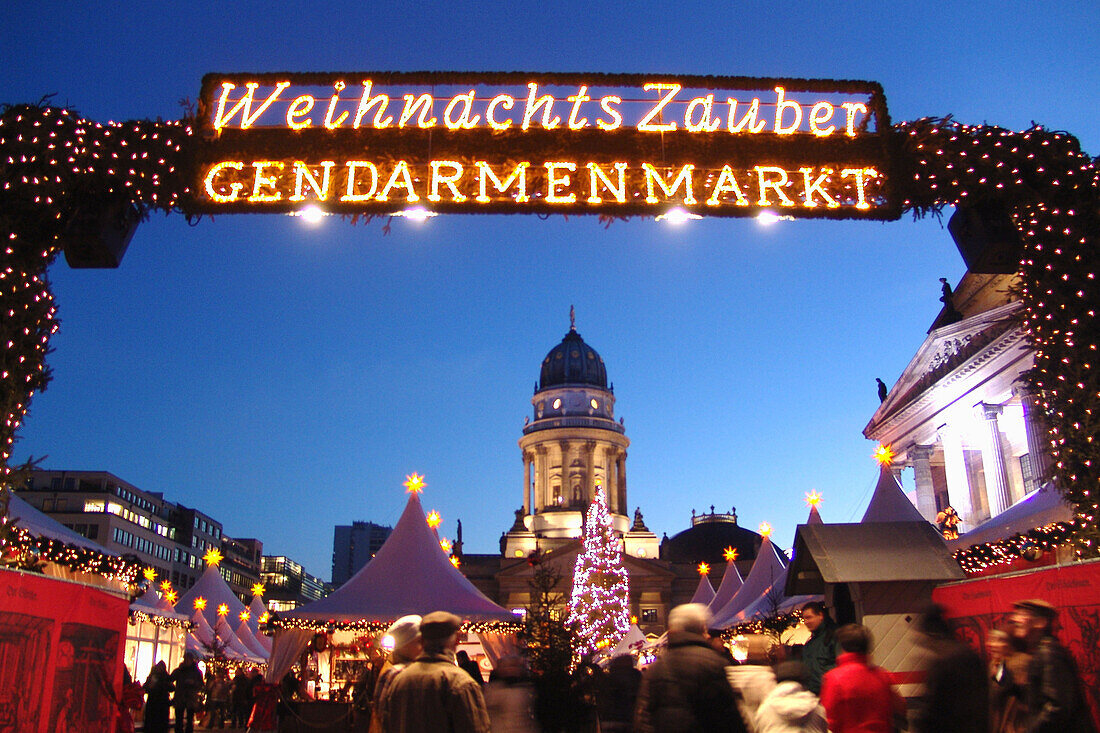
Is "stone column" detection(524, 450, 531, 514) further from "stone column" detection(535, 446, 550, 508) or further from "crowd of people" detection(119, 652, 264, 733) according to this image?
"crowd of people" detection(119, 652, 264, 733)

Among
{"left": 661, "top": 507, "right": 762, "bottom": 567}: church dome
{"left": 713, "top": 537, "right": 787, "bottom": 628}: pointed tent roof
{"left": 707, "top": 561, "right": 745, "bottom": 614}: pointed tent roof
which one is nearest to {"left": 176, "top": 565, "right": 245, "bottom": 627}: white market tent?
{"left": 713, "top": 537, "right": 787, "bottom": 628}: pointed tent roof

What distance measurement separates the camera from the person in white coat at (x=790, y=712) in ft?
18.2

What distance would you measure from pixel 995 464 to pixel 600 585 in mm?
27199

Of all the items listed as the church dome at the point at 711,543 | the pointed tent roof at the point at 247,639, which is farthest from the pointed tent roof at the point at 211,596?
the church dome at the point at 711,543

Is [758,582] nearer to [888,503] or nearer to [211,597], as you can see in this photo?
[888,503]

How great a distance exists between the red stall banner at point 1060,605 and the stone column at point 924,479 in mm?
33915

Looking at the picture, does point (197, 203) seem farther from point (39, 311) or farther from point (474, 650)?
point (474, 650)

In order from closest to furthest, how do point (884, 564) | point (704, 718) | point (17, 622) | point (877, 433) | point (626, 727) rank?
point (704, 718)
point (17, 622)
point (626, 727)
point (884, 564)
point (877, 433)

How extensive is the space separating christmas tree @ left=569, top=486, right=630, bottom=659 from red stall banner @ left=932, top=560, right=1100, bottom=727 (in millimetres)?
34890

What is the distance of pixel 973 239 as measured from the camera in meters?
11.3

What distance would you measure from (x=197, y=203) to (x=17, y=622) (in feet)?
17.2

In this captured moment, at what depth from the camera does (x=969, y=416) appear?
122 feet

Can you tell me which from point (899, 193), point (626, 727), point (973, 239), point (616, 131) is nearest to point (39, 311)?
point (616, 131)

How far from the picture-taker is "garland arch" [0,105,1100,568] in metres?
9.67
